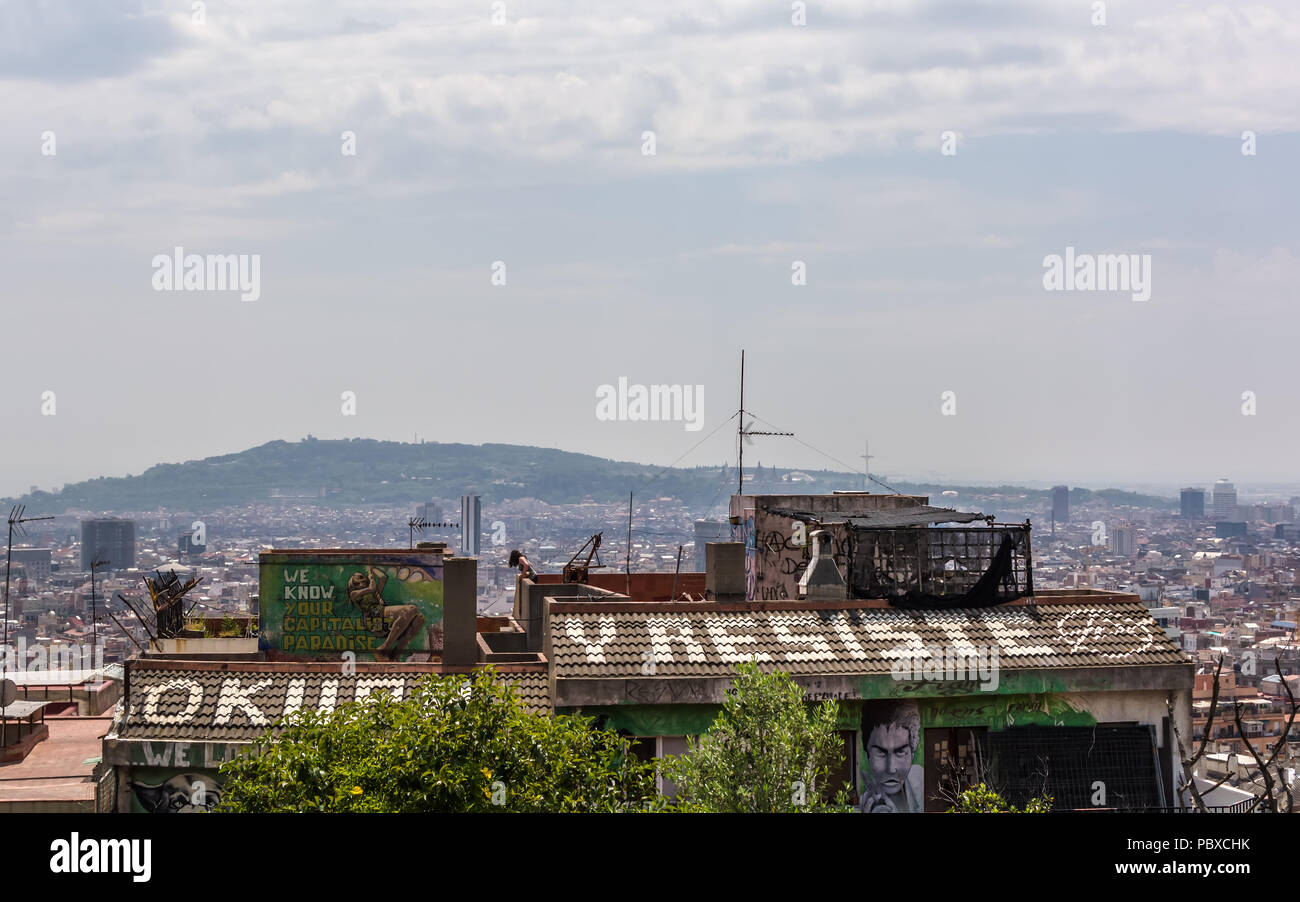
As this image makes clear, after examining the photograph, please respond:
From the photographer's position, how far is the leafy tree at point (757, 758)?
21266 millimetres

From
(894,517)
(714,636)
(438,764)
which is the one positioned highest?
(894,517)

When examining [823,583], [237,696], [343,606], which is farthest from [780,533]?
[237,696]

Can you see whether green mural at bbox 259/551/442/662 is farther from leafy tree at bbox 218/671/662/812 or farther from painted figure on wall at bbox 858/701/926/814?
leafy tree at bbox 218/671/662/812

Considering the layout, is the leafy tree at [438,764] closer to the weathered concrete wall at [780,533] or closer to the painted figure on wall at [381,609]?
the painted figure on wall at [381,609]

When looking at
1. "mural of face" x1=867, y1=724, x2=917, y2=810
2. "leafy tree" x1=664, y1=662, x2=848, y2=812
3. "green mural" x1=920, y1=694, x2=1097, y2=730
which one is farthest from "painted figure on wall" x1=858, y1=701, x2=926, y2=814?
"leafy tree" x1=664, y1=662, x2=848, y2=812

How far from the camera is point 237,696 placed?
27.3 meters

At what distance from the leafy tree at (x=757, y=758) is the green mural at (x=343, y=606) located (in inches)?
531

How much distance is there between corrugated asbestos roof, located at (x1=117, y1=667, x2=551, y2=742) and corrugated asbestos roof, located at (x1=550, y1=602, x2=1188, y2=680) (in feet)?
4.54

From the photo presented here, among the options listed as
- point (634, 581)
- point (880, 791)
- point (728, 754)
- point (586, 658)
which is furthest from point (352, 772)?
point (634, 581)

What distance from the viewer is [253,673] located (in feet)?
91.8

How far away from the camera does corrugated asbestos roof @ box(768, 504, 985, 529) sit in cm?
3391

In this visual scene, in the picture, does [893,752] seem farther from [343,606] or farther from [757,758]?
[343,606]

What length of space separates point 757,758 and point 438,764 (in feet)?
17.8

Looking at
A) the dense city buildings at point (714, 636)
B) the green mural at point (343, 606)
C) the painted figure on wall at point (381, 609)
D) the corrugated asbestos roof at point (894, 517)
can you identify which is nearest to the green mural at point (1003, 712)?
the dense city buildings at point (714, 636)
